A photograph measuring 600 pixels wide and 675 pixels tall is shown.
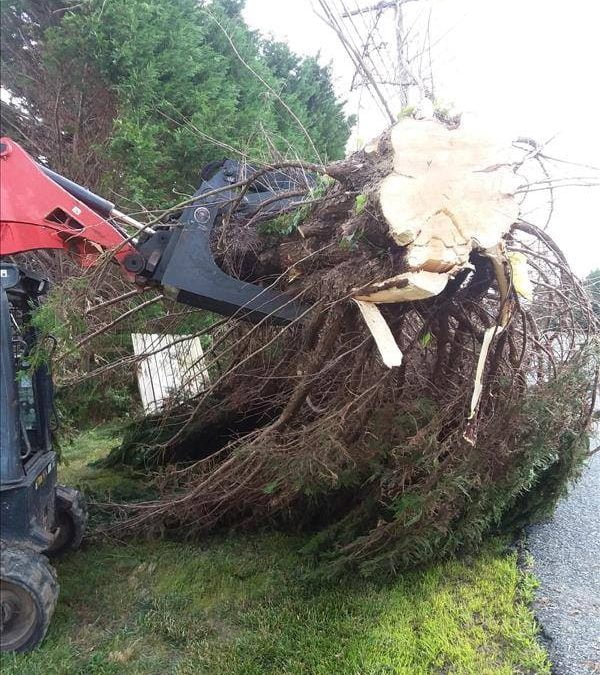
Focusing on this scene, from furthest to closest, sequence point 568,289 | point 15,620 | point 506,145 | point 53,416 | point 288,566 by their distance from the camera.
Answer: point 53,416 < point 288,566 < point 568,289 < point 15,620 < point 506,145

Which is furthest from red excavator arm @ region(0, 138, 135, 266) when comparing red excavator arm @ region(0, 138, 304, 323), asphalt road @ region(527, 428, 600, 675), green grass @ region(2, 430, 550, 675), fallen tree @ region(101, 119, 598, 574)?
asphalt road @ region(527, 428, 600, 675)

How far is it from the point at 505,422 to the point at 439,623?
44.2 inches

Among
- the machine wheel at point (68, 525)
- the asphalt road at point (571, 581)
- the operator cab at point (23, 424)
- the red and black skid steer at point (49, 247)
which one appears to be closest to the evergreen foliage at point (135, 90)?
the operator cab at point (23, 424)

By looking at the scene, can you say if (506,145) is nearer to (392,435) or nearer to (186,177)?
(392,435)

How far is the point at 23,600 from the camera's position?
257 centimetres

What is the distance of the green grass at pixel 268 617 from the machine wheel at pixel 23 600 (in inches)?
4.2

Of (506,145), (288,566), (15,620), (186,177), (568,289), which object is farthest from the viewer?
(186,177)

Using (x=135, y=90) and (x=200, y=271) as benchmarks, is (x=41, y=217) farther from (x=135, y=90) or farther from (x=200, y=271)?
(x=135, y=90)

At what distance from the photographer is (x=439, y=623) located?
2.86m

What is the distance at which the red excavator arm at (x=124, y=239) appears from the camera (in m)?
2.61

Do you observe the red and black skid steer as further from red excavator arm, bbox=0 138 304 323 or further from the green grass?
the green grass

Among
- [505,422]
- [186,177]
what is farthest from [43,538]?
[186,177]

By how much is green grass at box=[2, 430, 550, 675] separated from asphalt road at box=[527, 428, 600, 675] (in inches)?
4.7

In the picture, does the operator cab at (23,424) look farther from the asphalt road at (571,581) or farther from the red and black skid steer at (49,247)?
the asphalt road at (571,581)
